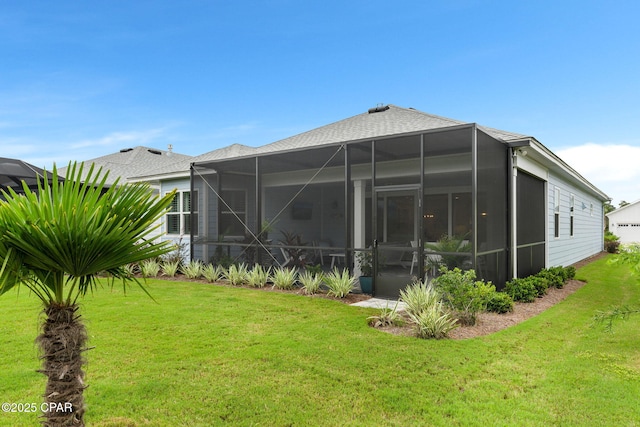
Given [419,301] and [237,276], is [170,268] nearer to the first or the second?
[237,276]

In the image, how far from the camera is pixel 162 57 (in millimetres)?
13156

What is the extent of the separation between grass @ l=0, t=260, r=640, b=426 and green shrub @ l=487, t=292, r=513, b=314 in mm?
428

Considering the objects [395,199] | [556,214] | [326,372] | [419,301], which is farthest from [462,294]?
[556,214]

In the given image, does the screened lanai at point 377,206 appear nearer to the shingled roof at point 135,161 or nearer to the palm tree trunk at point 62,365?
the palm tree trunk at point 62,365

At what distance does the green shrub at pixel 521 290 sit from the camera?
22.9ft

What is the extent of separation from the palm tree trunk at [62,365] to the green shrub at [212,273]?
7345mm

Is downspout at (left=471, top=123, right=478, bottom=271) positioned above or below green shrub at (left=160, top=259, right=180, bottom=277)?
above

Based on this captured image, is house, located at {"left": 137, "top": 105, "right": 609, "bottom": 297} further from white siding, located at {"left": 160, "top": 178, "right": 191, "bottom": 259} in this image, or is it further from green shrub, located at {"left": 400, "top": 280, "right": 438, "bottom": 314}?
green shrub, located at {"left": 400, "top": 280, "right": 438, "bottom": 314}

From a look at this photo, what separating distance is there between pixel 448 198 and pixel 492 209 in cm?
334

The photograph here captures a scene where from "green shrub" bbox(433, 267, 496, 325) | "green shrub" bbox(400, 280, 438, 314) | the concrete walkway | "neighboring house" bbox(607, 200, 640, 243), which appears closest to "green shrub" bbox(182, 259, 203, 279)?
the concrete walkway

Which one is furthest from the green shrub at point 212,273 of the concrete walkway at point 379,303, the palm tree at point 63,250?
the palm tree at point 63,250

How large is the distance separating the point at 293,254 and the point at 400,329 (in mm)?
4373

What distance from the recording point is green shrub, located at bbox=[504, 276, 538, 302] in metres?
6.99

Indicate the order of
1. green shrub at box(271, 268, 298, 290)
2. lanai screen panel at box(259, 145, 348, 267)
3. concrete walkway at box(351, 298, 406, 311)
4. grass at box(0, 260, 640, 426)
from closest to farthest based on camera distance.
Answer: grass at box(0, 260, 640, 426)
concrete walkway at box(351, 298, 406, 311)
green shrub at box(271, 268, 298, 290)
lanai screen panel at box(259, 145, 348, 267)
